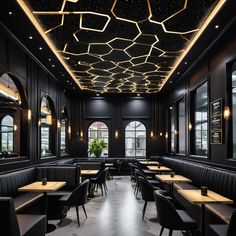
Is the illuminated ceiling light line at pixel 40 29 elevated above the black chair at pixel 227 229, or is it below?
above

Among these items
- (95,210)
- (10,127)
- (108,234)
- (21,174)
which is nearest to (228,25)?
(108,234)

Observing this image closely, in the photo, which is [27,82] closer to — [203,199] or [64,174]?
[64,174]

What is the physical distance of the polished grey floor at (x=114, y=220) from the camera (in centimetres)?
453

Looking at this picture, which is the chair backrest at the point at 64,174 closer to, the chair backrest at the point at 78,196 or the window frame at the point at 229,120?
the chair backrest at the point at 78,196

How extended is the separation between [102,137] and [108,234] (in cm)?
883

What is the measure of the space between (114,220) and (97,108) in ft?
27.4

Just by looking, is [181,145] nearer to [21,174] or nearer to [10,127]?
[21,174]

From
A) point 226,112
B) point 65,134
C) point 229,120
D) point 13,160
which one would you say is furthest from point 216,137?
point 65,134

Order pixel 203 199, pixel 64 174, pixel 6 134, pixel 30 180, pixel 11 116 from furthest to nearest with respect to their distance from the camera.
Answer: pixel 6 134
pixel 11 116
pixel 64 174
pixel 30 180
pixel 203 199

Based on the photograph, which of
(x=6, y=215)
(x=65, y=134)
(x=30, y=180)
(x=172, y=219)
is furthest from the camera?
(x=65, y=134)

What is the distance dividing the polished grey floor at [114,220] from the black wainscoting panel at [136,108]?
625 centimetres

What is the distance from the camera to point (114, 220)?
525cm

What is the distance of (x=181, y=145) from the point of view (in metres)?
10.5

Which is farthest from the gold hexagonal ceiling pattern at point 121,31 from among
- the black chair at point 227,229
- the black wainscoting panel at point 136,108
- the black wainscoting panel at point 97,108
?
the black wainscoting panel at point 136,108
